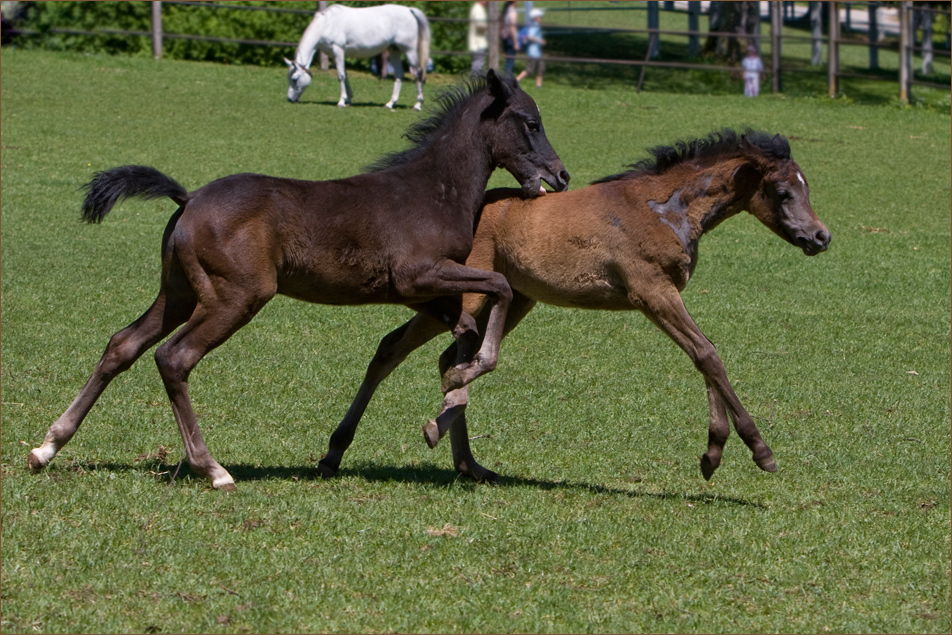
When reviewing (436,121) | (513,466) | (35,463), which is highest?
(436,121)

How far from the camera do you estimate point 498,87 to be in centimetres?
714

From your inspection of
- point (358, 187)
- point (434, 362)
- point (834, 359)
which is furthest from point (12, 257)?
point (834, 359)

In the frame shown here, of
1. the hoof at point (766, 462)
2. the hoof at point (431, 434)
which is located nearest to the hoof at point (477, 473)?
the hoof at point (431, 434)

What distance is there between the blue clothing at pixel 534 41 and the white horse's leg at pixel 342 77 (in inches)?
238

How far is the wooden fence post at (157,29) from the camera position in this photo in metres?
25.8

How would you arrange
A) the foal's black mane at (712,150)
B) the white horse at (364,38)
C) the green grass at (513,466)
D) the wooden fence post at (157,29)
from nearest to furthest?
the green grass at (513,466) → the foal's black mane at (712,150) → the white horse at (364,38) → the wooden fence post at (157,29)

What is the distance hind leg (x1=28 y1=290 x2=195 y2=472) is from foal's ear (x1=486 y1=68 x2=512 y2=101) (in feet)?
6.97

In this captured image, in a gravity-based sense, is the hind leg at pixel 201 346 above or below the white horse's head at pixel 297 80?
below

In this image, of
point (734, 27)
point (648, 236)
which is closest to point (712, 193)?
point (648, 236)

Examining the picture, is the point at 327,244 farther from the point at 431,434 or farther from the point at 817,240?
the point at 817,240

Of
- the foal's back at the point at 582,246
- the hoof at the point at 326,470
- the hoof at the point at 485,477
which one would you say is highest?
the foal's back at the point at 582,246

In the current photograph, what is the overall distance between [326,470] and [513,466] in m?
1.21

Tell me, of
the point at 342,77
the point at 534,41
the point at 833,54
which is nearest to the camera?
the point at 342,77

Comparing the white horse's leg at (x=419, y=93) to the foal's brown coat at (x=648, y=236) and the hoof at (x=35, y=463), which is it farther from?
the hoof at (x=35, y=463)
